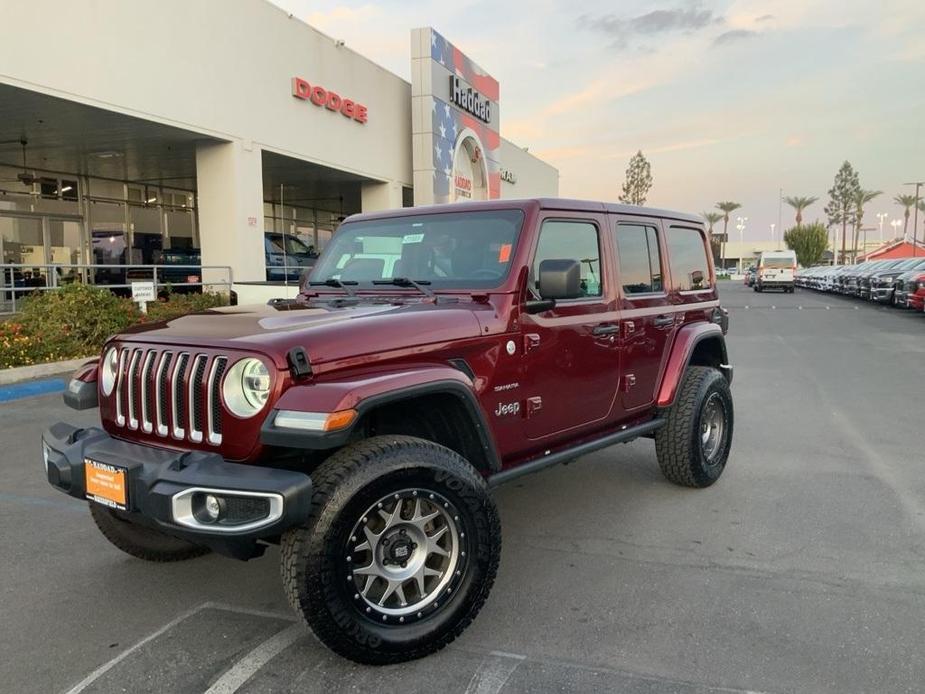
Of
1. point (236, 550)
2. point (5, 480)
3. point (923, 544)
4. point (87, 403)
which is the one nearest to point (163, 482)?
point (236, 550)

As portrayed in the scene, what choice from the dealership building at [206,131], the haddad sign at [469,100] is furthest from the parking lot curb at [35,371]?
the haddad sign at [469,100]

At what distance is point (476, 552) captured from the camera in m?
2.95

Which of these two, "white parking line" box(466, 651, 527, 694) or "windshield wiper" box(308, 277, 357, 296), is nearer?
"white parking line" box(466, 651, 527, 694)

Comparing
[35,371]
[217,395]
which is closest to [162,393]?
[217,395]

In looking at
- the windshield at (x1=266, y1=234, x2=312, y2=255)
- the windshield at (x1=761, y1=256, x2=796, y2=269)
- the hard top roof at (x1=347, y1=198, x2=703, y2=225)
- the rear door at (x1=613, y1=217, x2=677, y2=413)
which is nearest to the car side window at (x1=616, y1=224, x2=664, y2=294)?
the rear door at (x1=613, y1=217, x2=677, y2=413)

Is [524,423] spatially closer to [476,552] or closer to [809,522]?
[476,552]

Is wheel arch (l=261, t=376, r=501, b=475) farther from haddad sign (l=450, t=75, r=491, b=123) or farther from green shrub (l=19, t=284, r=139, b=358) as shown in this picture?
haddad sign (l=450, t=75, r=491, b=123)

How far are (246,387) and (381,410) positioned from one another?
616 mm

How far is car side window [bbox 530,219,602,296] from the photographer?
3.73m

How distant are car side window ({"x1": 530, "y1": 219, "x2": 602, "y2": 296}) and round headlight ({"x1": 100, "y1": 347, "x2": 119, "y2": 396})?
77.9 inches

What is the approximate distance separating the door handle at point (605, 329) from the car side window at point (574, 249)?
190 millimetres

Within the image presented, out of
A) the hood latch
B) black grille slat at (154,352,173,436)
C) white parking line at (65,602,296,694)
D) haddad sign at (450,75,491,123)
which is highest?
haddad sign at (450,75,491,123)

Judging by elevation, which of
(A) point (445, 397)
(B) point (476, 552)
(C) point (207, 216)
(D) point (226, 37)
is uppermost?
(D) point (226, 37)

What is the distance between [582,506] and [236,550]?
2655 mm
